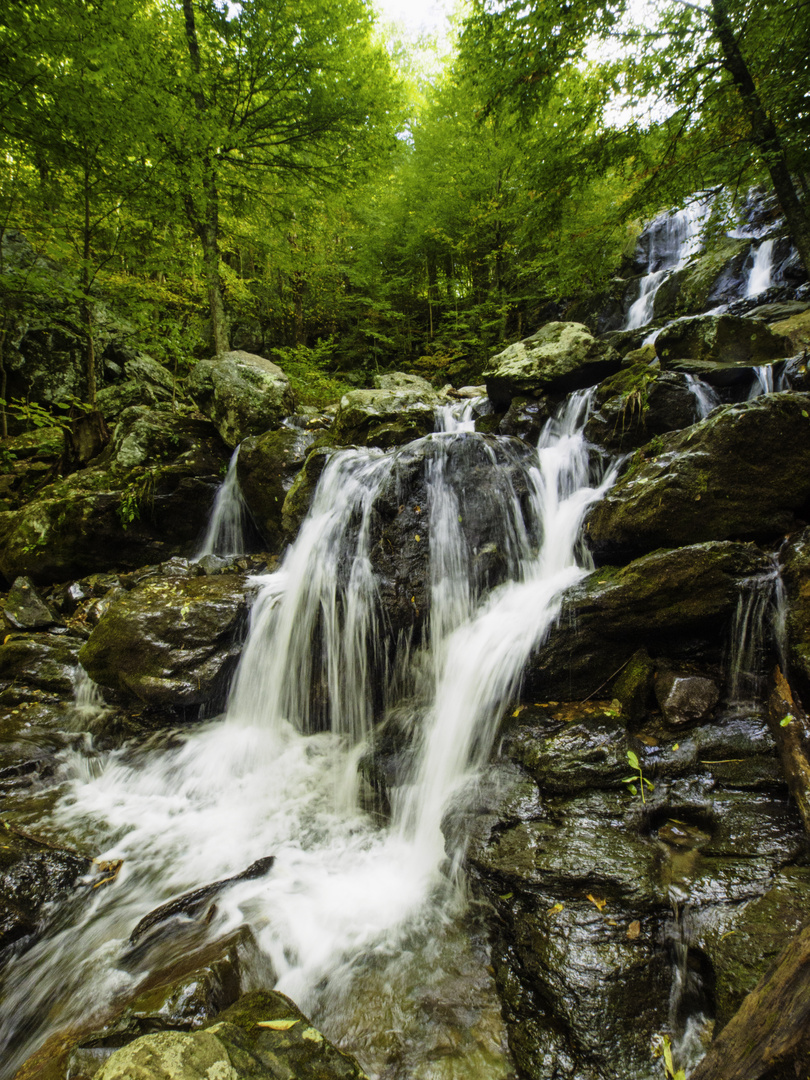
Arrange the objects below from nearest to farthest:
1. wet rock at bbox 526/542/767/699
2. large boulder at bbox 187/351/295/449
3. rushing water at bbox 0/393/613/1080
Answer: rushing water at bbox 0/393/613/1080 → wet rock at bbox 526/542/767/699 → large boulder at bbox 187/351/295/449

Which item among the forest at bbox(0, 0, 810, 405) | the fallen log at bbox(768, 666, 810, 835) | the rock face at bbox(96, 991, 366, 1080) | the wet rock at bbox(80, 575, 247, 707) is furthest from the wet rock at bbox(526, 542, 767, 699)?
the forest at bbox(0, 0, 810, 405)

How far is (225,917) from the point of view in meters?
2.83

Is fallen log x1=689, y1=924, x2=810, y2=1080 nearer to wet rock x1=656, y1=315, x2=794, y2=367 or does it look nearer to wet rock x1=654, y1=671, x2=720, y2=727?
wet rock x1=654, y1=671, x2=720, y2=727

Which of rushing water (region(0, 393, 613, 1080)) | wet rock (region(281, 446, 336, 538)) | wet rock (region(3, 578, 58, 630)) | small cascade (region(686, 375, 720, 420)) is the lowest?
rushing water (region(0, 393, 613, 1080))

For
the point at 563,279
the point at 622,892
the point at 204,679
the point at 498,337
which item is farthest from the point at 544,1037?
the point at 498,337

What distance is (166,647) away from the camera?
15.7 ft

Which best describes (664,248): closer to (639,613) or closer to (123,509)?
(639,613)

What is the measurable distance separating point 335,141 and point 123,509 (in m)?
8.50

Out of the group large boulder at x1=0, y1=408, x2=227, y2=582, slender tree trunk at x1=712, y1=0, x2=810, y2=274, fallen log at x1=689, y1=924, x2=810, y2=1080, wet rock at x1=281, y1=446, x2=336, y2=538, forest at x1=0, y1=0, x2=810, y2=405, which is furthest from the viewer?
large boulder at x1=0, y1=408, x2=227, y2=582

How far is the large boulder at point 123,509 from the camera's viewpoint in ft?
22.6

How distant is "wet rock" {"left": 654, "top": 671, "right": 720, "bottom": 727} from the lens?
2975 mm

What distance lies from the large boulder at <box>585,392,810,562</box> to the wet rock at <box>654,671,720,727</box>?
1179 mm

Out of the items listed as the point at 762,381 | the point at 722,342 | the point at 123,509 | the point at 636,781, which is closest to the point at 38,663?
the point at 123,509

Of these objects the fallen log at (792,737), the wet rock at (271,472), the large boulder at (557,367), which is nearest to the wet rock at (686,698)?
the fallen log at (792,737)
